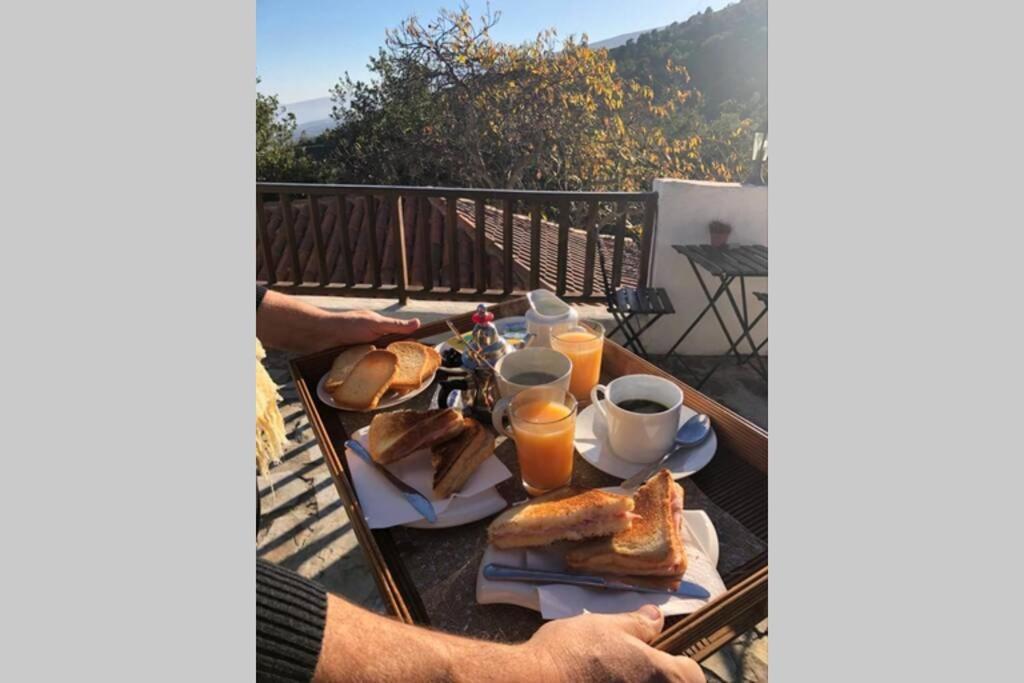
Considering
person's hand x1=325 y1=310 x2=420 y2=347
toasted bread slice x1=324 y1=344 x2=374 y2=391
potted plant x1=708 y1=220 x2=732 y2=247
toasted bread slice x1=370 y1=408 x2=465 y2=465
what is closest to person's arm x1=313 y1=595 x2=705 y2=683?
toasted bread slice x1=370 y1=408 x2=465 y2=465

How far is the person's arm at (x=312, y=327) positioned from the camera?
1275 millimetres

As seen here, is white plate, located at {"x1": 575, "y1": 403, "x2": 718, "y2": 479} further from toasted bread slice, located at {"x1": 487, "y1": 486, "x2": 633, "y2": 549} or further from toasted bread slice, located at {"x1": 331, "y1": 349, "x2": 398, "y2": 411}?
toasted bread slice, located at {"x1": 331, "y1": 349, "x2": 398, "y2": 411}

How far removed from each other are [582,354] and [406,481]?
15.6 inches

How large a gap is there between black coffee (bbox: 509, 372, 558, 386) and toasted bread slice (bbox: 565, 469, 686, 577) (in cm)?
30

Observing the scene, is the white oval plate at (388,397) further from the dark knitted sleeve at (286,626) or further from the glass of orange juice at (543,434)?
the dark knitted sleeve at (286,626)

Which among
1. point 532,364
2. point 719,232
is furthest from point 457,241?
point 532,364

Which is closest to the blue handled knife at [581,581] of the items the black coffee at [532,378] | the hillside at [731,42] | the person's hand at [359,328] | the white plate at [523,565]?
the white plate at [523,565]

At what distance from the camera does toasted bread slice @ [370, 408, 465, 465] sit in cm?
82

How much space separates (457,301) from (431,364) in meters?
2.00

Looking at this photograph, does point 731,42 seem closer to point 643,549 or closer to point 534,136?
point 643,549

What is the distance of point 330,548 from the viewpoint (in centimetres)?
160

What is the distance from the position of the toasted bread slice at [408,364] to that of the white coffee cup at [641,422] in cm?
40

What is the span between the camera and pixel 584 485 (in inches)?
31.1
